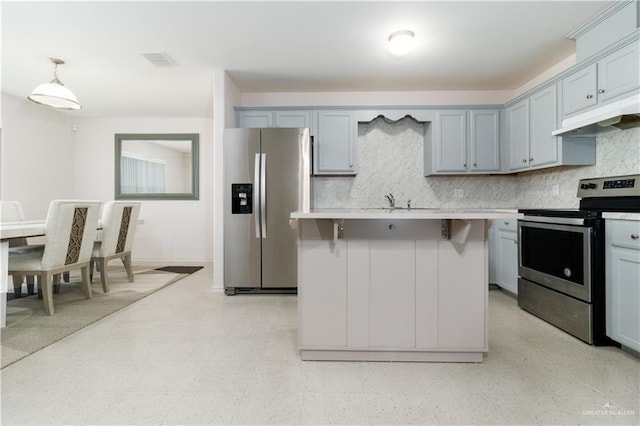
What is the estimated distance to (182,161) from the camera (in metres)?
5.50

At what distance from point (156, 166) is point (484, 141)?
17.1 ft

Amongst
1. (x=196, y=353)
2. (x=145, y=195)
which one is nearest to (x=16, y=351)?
(x=196, y=353)

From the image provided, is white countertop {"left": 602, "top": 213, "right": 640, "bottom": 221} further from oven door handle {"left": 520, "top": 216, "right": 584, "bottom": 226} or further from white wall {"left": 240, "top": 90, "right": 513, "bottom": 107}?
white wall {"left": 240, "top": 90, "right": 513, "bottom": 107}

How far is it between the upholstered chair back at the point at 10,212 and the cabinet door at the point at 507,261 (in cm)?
554

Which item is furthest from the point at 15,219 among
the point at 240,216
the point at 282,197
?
the point at 282,197

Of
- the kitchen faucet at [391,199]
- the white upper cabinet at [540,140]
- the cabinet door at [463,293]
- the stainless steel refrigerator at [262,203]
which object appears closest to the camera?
the cabinet door at [463,293]

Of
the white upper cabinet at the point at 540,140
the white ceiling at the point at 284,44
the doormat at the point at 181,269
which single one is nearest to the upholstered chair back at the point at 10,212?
the white ceiling at the point at 284,44

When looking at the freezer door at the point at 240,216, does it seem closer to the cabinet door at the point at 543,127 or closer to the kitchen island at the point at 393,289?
the kitchen island at the point at 393,289

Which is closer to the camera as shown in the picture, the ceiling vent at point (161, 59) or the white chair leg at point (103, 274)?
the ceiling vent at point (161, 59)

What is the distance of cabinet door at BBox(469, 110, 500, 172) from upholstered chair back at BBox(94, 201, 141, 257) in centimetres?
434

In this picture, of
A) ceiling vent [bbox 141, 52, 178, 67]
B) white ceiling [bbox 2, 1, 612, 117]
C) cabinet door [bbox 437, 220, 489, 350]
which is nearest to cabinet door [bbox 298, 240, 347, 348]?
cabinet door [bbox 437, 220, 489, 350]

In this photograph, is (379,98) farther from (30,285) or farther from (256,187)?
(30,285)

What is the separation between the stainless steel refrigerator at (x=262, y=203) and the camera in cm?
346

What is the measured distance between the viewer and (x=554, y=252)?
2494 mm
